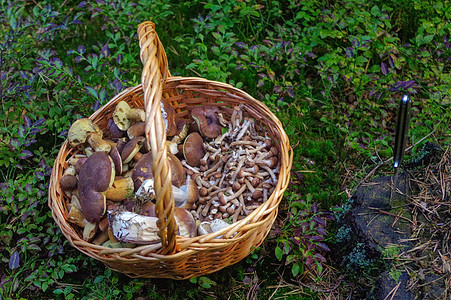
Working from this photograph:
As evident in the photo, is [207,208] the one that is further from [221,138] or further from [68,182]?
[68,182]

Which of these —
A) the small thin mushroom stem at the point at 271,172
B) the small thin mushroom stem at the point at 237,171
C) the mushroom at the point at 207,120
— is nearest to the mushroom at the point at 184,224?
the small thin mushroom stem at the point at 237,171

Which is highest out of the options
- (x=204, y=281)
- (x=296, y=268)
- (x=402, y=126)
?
(x=402, y=126)

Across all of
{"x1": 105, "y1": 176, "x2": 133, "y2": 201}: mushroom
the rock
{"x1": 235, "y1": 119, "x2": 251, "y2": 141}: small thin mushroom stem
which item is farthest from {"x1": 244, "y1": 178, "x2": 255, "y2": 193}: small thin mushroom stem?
{"x1": 105, "y1": 176, "x2": 133, "y2": 201}: mushroom

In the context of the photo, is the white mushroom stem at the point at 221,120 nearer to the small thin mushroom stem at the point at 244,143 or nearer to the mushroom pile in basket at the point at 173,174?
the mushroom pile in basket at the point at 173,174

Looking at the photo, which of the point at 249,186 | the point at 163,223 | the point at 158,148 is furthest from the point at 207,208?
the point at 158,148

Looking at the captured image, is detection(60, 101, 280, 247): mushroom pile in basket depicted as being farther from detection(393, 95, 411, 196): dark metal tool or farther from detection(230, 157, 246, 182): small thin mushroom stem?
detection(393, 95, 411, 196): dark metal tool

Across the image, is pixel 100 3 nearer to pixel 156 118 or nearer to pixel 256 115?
pixel 256 115
